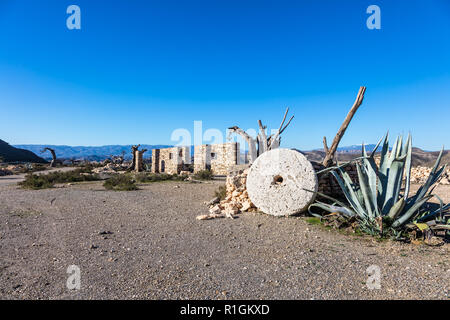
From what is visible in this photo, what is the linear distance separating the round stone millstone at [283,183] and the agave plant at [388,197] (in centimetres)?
64

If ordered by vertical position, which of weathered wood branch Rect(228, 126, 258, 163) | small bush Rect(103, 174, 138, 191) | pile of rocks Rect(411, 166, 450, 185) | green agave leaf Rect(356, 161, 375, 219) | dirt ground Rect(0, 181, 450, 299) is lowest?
dirt ground Rect(0, 181, 450, 299)

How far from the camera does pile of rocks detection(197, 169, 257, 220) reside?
545cm

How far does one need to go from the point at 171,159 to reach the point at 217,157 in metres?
4.04

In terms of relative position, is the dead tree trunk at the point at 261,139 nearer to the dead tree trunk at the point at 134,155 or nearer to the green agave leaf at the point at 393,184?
the green agave leaf at the point at 393,184

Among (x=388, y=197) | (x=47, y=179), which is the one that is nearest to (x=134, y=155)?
(x=47, y=179)

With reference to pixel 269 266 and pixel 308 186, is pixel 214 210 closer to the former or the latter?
pixel 308 186

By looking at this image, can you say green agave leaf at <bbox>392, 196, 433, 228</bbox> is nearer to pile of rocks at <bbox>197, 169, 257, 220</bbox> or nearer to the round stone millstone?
the round stone millstone

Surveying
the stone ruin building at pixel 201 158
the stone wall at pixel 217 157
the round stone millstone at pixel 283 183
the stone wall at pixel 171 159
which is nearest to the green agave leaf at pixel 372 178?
the round stone millstone at pixel 283 183

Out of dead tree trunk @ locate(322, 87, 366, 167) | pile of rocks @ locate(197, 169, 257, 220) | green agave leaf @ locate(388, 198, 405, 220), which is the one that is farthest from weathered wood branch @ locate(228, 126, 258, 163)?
green agave leaf @ locate(388, 198, 405, 220)

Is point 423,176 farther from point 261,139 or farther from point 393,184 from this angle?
point 393,184

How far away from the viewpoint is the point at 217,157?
1650cm
